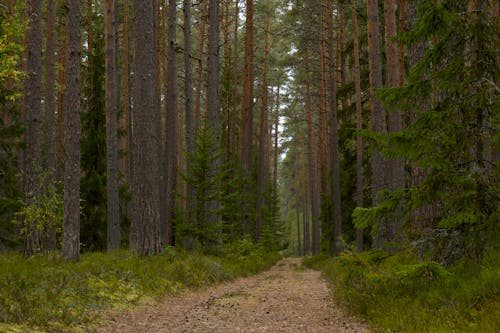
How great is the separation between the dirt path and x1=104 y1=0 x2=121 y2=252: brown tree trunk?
6.03 m

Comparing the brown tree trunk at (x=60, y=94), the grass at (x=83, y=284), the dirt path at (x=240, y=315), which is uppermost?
the brown tree trunk at (x=60, y=94)

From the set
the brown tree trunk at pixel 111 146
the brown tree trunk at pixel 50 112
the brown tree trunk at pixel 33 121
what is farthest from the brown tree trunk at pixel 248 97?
the brown tree trunk at pixel 33 121

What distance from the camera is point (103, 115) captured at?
18.0 meters

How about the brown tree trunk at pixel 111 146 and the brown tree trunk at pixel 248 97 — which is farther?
the brown tree trunk at pixel 248 97

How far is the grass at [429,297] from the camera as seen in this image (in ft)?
15.6

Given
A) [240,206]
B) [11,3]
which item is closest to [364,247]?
[240,206]

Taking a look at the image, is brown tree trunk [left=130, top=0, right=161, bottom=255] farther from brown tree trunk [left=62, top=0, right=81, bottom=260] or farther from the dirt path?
the dirt path

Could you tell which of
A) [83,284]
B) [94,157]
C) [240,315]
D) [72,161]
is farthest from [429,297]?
[94,157]

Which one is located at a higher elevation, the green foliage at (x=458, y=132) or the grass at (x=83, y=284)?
the green foliage at (x=458, y=132)

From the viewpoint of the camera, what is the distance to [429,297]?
18.6 ft

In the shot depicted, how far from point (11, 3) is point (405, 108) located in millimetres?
20130

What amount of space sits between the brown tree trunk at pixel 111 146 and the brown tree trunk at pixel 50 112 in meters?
1.71

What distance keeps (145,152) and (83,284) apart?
474 cm

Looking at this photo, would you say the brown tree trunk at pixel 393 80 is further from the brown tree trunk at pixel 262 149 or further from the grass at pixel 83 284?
the brown tree trunk at pixel 262 149
